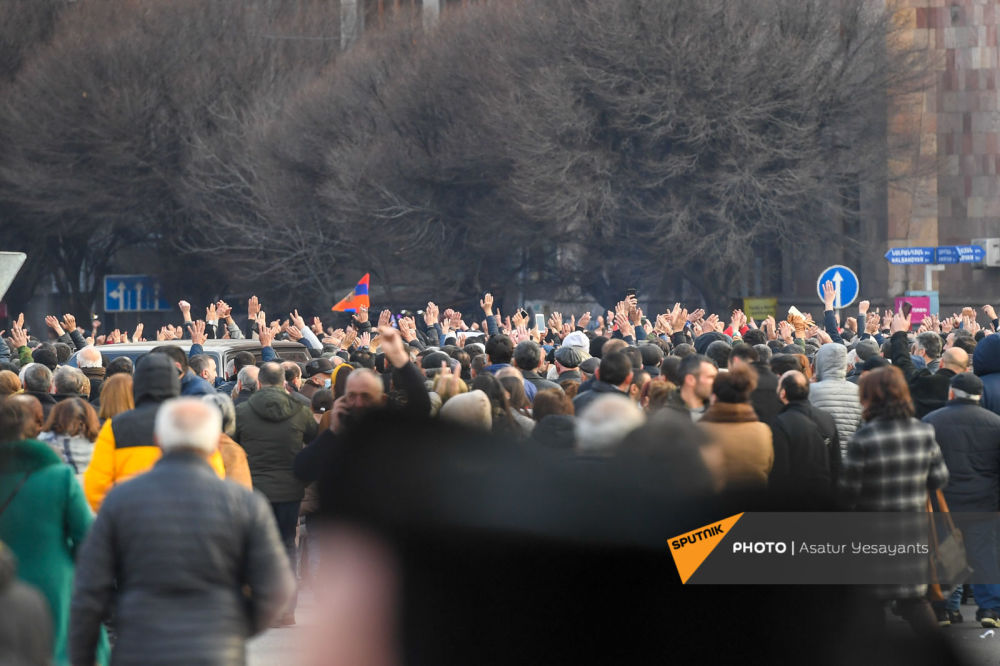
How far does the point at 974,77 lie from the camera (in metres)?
49.2

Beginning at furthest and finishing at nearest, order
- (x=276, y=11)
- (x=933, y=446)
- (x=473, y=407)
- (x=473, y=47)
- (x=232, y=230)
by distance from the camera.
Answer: (x=276, y=11) → (x=232, y=230) → (x=473, y=47) → (x=933, y=446) → (x=473, y=407)

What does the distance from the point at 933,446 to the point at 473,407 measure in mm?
2679

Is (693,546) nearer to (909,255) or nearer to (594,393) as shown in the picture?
(594,393)

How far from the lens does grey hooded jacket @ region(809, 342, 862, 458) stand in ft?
33.1

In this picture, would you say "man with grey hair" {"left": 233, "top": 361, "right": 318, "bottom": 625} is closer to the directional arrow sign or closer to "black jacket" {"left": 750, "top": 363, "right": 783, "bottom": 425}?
the directional arrow sign

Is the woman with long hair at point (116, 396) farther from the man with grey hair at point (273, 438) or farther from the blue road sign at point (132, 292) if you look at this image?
the blue road sign at point (132, 292)

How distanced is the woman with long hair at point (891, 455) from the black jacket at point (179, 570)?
10.8 ft

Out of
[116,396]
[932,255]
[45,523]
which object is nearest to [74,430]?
[116,396]

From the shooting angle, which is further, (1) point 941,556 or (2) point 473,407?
(1) point 941,556

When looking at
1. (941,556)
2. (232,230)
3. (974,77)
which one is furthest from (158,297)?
(941,556)

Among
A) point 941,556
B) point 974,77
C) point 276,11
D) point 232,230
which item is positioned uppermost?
point 276,11

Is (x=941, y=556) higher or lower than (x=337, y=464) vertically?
lower

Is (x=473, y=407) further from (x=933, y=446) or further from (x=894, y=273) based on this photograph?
(x=894, y=273)

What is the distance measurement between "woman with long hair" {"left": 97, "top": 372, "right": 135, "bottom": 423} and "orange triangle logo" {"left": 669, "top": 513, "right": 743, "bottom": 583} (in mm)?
3451
